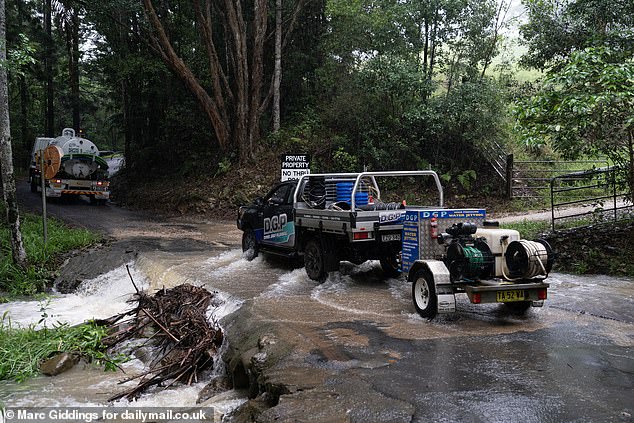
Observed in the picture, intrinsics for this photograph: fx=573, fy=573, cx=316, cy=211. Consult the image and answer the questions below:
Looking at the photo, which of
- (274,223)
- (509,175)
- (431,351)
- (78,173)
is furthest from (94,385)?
(78,173)

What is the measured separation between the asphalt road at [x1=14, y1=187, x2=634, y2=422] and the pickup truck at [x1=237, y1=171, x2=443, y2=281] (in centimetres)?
59

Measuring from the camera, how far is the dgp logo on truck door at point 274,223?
11758 millimetres

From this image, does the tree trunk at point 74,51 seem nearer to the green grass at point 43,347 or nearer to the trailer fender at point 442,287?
the green grass at point 43,347

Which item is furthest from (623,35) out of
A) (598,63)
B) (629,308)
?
(629,308)

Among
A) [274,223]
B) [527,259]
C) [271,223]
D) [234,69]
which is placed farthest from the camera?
[234,69]

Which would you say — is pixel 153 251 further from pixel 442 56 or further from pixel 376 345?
pixel 442 56

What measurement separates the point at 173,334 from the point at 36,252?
7.84m

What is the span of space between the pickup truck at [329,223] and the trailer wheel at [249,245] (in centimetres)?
2

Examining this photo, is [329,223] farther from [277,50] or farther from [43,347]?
[277,50]

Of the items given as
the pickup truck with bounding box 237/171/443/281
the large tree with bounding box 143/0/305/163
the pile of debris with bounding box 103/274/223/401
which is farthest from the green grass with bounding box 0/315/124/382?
the large tree with bounding box 143/0/305/163

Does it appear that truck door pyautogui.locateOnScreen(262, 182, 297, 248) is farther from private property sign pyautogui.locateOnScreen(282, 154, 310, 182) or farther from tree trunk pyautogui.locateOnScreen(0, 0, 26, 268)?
tree trunk pyautogui.locateOnScreen(0, 0, 26, 268)

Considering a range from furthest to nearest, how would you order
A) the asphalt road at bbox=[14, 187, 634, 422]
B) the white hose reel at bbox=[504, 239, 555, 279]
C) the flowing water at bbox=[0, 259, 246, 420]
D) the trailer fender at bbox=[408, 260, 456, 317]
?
the trailer fender at bbox=[408, 260, 456, 317], the white hose reel at bbox=[504, 239, 555, 279], the flowing water at bbox=[0, 259, 246, 420], the asphalt road at bbox=[14, 187, 634, 422]

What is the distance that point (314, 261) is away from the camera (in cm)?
1070

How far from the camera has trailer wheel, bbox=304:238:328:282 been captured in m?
10.5
